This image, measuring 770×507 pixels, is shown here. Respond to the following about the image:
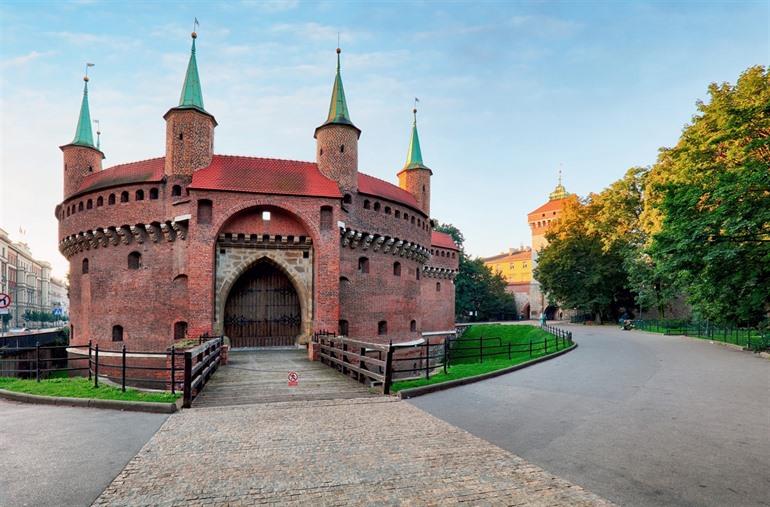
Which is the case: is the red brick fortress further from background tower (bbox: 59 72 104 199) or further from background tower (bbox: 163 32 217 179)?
background tower (bbox: 59 72 104 199)

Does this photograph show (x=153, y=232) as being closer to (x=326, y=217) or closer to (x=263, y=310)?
(x=263, y=310)

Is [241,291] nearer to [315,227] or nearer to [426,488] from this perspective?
[315,227]

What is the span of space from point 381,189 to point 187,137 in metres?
10.1

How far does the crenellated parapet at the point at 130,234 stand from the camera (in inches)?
806

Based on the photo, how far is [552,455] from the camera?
6.58 metres

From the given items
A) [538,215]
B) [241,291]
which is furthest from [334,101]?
[538,215]

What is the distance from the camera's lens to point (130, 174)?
21719 mm

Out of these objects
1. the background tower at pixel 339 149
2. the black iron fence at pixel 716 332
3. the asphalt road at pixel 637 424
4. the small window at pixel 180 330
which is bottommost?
the black iron fence at pixel 716 332

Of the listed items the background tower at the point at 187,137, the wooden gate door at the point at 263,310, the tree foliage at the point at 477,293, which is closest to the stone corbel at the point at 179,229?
the background tower at the point at 187,137

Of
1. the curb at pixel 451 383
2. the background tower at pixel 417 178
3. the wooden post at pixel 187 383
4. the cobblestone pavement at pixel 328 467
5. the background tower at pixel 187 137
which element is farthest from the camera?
the background tower at pixel 417 178

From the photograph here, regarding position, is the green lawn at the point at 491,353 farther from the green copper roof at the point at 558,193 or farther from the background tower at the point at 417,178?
the green copper roof at the point at 558,193

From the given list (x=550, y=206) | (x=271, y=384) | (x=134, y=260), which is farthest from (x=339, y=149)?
(x=550, y=206)

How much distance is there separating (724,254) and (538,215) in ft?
180

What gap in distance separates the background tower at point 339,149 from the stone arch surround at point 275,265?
14.0ft
